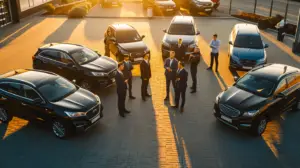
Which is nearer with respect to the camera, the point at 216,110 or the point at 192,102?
the point at 216,110

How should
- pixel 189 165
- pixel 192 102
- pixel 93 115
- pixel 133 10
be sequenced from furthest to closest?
pixel 133 10 → pixel 192 102 → pixel 93 115 → pixel 189 165

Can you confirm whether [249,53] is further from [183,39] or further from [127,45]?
[127,45]

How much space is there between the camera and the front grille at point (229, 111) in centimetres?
930

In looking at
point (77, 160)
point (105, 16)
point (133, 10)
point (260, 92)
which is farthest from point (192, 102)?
point (133, 10)

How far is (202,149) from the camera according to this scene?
8766mm

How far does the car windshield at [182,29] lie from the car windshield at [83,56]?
550 centimetres

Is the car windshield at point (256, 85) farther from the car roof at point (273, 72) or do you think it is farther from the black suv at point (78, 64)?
the black suv at point (78, 64)

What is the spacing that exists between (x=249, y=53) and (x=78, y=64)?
25.6ft

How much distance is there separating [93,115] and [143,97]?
284 cm

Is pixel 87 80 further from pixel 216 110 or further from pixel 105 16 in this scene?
pixel 105 16

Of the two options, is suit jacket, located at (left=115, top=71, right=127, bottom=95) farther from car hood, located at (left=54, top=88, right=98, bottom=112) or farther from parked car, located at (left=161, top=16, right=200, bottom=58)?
parked car, located at (left=161, top=16, right=200, bottom=58)

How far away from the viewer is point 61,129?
29.9 feet

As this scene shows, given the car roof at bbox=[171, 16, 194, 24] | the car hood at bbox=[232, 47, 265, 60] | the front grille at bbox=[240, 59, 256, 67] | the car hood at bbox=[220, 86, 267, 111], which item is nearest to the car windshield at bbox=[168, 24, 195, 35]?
the car roof at bbox=[171, 16, 194, 24]

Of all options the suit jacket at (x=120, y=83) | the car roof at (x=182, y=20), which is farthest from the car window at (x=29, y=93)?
the car roof at (x=182, y=20)
